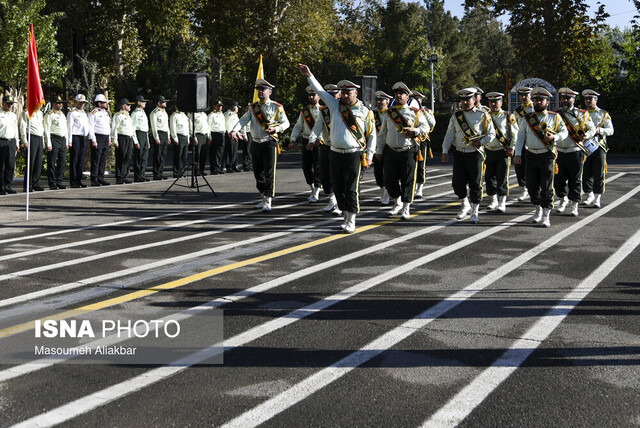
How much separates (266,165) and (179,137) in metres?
7.79

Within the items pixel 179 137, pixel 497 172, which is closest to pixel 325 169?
pixel 497 172

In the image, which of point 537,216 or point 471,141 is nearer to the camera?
point 471,141

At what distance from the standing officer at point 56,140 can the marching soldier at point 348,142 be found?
8140mm

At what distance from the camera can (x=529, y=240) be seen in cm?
1054

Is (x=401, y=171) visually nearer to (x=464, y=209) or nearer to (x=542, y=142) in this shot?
(x=464, y=209)

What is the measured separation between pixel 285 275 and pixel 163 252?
209 centimetres

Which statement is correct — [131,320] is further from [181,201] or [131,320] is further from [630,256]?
[181,201]

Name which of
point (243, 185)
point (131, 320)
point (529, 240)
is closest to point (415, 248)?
point (529, 240)

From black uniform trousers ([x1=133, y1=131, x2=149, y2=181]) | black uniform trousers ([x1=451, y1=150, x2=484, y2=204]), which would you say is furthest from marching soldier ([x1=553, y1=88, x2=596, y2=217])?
black uniform trousers ([x1=133, y1=131, x2=149, y2=181])

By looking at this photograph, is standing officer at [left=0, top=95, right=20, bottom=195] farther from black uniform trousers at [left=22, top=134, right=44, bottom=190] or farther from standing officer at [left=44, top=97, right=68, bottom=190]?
standing officer at [left=44, top=97, right=68, bottom=190]

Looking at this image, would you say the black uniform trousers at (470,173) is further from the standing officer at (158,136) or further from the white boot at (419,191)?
the standing officer at (158,136)

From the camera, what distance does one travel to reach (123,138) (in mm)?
19000

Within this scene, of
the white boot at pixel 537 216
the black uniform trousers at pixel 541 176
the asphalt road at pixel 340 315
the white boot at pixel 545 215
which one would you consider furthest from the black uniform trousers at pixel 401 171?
the white boot at pixel 545 215

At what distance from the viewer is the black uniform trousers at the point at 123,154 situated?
62.4 feet
